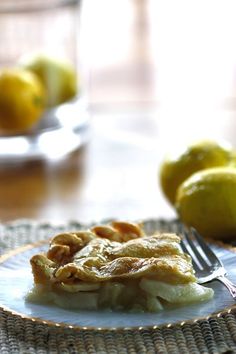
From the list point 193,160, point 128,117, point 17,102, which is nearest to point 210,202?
point 193,160

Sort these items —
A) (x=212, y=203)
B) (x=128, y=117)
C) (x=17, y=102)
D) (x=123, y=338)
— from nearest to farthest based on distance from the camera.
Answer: (x=123, y=338) < (x=212, y=203) < (x=17, y=102) < (x=128, y=117)

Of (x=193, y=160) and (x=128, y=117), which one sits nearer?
(x=193, y=160)

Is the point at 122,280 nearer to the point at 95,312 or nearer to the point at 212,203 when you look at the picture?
the point at 95,312

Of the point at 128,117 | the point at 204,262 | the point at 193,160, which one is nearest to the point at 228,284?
the point at 204,262

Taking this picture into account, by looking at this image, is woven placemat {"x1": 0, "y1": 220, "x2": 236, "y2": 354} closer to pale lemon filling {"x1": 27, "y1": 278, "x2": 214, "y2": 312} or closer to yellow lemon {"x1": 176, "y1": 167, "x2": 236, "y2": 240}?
pale lemon filling {"x1": 27, "y1": 278, "x2": 214, "y2": 312}

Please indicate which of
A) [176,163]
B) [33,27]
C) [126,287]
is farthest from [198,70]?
[126,287]

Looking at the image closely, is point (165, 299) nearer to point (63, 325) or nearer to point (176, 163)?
point (63, 325)

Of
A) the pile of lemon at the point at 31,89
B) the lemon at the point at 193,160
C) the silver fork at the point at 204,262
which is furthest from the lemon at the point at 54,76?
the silver fork at the point at 204,262

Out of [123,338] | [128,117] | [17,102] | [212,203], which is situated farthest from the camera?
[128,117]
